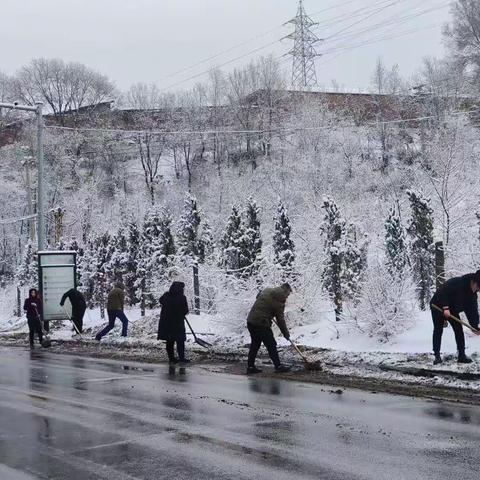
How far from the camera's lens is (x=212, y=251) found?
28.1m

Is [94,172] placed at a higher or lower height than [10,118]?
lower

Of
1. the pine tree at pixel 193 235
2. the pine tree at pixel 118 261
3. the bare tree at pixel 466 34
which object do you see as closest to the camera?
the pine tree at pixel 193 235

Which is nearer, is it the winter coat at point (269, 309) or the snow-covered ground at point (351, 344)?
the snow-covered ground at point (351, 344)

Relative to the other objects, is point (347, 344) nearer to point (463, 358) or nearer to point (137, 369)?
point (463, 358)

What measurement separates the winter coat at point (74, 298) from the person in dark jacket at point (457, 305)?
1340 centimetres

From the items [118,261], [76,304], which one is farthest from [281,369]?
[118,261]

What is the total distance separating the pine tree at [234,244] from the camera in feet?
80.7

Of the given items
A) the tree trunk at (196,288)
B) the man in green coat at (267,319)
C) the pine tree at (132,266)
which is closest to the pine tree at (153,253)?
the pine tree at (132,266)


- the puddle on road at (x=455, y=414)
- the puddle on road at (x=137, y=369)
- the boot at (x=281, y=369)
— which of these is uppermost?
the puddle on road at (x=455, y=414)

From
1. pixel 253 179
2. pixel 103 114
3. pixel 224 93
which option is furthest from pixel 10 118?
pixel 253 179

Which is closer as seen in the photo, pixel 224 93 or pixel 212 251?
pixel 212 251

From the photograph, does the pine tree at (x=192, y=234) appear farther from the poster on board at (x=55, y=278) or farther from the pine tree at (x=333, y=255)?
the pine tree at (x=333, y=255)

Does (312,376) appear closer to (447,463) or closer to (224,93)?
(447,463)

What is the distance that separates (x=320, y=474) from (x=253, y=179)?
47895 millimetres
